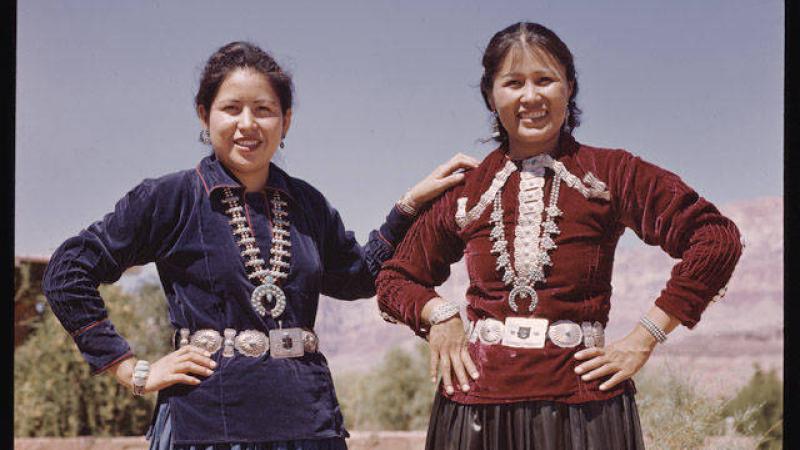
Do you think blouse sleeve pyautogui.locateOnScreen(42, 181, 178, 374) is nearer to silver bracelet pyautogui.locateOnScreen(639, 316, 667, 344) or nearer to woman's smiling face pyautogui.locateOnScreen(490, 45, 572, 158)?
woman's smiling face pyautogui.locateOnScreen(490, 45, 572, 158)

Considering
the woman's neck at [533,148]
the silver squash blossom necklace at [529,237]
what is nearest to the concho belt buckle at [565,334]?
the silver squash blossom necklace at [529,237]

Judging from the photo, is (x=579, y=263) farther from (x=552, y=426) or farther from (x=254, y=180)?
(x=254, y=180)

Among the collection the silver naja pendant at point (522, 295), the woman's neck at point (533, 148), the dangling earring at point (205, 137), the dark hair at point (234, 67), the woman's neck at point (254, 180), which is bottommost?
the silver naja pendant at point (522, 295)

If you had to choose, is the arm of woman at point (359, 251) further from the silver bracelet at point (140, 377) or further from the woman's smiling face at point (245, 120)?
the silver bracelet at point (140, 377)

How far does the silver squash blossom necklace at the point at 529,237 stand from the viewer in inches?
114

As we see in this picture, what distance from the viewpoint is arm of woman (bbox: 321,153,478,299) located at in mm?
3473

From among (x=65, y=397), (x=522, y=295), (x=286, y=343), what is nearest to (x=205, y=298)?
(x=286, y=343)

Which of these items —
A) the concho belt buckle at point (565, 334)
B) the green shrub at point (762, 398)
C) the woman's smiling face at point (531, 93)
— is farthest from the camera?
the green shrub at point (762, 398)

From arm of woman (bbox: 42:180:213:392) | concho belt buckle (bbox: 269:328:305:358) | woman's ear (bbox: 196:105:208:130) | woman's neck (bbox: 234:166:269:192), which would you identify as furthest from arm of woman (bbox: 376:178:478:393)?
woman's ear (bbox: 196:105:208:130)

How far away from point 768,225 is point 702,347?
4.31 ft

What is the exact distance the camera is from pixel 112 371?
3.13 metres

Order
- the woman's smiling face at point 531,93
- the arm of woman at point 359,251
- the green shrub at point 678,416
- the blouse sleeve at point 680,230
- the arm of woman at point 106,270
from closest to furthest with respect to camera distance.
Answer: the blouse sleeve at point 680,230, the woman's smiling face at point 531,93, the arm of woman at point 106,270, the arm of woman at point 359,251, the green shrub at point 678,416

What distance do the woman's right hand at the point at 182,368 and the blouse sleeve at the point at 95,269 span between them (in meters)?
0.14

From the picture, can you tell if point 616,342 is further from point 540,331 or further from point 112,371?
point 112,371
